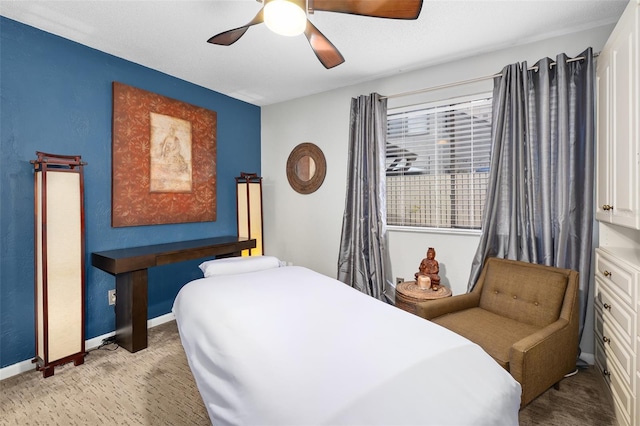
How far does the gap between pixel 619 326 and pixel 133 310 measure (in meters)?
3.38

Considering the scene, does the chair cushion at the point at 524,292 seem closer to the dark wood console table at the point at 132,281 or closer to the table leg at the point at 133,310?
the dark wood console table at the point at 132,281

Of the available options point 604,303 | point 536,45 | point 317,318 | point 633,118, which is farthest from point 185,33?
point 604,303

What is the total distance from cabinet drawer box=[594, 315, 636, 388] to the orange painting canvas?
3638 mm

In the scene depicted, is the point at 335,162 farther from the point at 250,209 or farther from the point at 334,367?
the point at 334,367

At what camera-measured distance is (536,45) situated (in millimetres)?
2566

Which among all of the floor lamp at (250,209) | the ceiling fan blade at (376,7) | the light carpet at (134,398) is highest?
the ceiling fan blade at (376,7)

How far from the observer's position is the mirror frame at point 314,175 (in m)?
3.83

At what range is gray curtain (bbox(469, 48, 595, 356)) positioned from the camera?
232cm

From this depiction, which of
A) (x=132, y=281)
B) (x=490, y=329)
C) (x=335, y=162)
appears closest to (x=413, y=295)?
(x=490, y=329)

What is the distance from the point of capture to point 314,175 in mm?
3887

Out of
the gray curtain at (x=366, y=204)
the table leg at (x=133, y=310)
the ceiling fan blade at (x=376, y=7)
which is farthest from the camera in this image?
the gray curtain at (x=366, y=204)

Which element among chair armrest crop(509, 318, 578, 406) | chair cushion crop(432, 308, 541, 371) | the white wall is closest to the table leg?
Answer: the white wall

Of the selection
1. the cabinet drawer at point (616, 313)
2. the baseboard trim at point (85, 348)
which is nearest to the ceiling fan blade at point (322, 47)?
the cabinet drawer at point (616, 313)

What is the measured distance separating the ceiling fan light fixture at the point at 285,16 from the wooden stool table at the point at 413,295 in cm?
205
